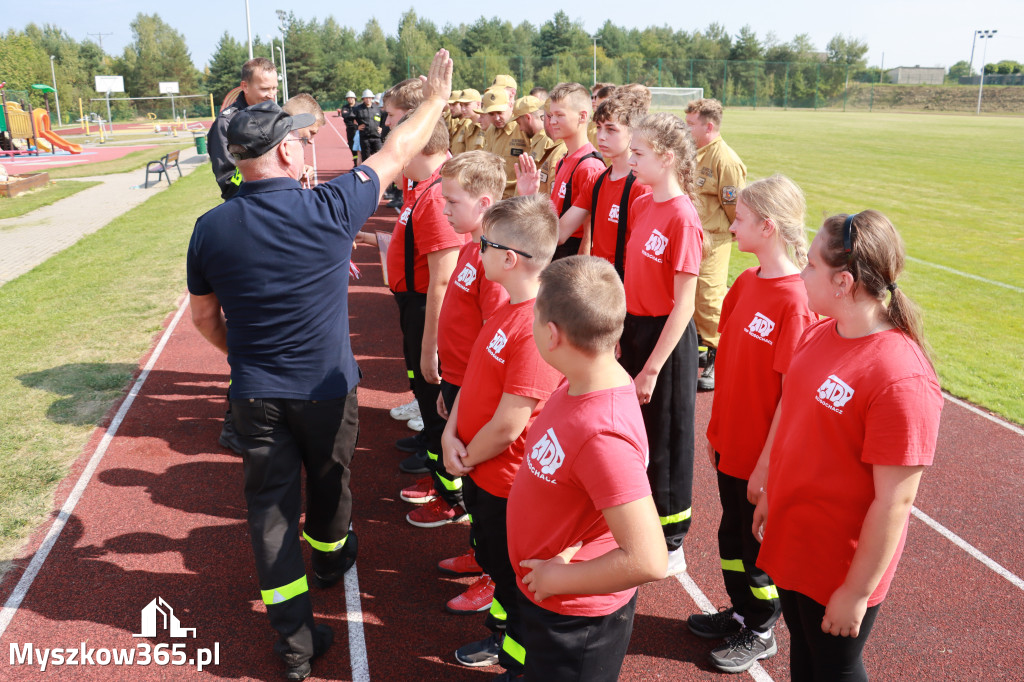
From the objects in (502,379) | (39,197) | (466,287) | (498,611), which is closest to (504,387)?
(502,379)

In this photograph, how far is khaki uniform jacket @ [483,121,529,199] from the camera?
8.55 metres

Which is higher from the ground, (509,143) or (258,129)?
(509,143)

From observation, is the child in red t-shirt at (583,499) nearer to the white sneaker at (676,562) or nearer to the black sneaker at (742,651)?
the black sneaker at (742,651)

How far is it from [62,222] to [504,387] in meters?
17.5

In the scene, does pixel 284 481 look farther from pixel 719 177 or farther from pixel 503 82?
pixel 503 82

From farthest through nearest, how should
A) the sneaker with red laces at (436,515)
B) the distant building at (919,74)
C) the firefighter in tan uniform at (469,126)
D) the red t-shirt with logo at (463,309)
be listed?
the distant building at (919,74) → the firefighter in tan uniform at (469,126) → the sneaker with red laces at (436,515) → the red t-shirt with logo at (463,309)

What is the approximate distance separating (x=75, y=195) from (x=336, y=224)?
21381 mm

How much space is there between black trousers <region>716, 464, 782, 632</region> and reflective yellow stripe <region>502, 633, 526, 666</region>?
1.08 m

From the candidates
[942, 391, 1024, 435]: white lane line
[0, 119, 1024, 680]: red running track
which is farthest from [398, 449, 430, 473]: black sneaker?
[942, 391, 1024, 435]: white lane line

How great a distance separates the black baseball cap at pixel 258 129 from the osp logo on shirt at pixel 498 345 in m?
1.28

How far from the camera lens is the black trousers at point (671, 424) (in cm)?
382

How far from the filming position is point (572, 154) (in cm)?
571

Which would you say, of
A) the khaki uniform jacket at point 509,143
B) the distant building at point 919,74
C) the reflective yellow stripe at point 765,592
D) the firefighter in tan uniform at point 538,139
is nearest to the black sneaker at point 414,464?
the reflective yellow stripe at point 765,592

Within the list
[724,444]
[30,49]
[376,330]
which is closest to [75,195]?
[376,330]
